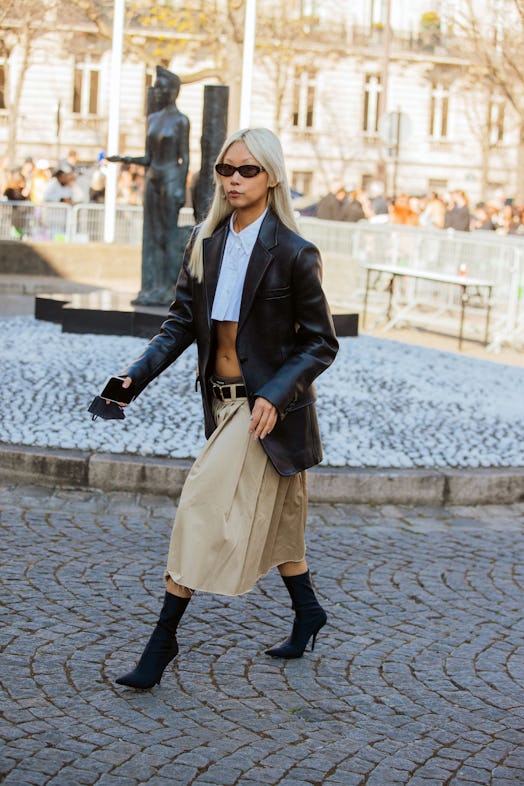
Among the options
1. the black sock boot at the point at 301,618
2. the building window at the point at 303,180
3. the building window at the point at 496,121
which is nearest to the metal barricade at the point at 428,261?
the black sock boot at the point at 301,618

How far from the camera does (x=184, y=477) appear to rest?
7.73 m

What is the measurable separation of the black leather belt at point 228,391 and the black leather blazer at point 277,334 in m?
0.04

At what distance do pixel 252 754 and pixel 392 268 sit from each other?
12.6 meters

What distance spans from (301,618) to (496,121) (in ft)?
166

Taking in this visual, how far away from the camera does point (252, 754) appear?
4.23 meters

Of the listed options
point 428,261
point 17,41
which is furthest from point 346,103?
point 428,261

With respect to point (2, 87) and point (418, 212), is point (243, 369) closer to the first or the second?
point (418, 212)

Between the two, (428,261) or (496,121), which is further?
(496,121)

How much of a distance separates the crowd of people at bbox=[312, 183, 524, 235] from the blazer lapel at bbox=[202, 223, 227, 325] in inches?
678

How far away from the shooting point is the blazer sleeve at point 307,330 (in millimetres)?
4703

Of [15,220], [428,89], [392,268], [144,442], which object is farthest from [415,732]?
[428,89]

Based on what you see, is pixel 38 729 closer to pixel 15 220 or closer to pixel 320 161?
pixel 15 220

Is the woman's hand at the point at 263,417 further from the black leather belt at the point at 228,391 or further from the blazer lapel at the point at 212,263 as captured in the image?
the blazer lapel at the point at 212,263

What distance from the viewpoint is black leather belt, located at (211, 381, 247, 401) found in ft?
15.7
